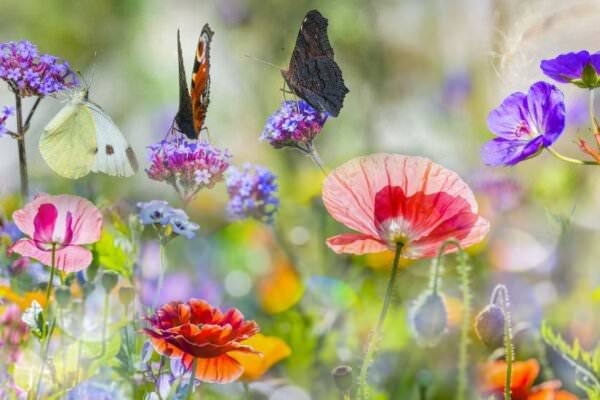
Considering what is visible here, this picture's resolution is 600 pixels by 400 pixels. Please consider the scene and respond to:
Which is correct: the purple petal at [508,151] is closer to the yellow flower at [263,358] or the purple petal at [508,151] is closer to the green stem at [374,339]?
the green stem at [374,339]

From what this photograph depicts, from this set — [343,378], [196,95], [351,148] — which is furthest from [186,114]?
[351,148]

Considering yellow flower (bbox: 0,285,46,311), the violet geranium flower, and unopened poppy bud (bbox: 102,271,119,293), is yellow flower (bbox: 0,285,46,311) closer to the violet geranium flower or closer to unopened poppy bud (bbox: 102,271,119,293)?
unopened poppy bud (bbox: 102,271,119,293)

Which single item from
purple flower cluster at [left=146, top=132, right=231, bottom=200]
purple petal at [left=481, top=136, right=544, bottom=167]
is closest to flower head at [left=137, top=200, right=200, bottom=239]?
purple flower cluster at [left=146, top=132, right=231, bottom=200]

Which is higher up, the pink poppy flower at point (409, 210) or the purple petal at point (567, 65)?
the purple petal at point (567, 65)

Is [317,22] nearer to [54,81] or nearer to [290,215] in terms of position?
[54,81]

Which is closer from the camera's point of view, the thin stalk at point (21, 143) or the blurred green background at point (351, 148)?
the thin stalk at point (21, 143)

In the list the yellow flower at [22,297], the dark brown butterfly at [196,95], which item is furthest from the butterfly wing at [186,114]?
the yellow flower at [22,297]

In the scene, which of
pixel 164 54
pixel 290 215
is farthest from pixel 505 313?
pixel 164 54
